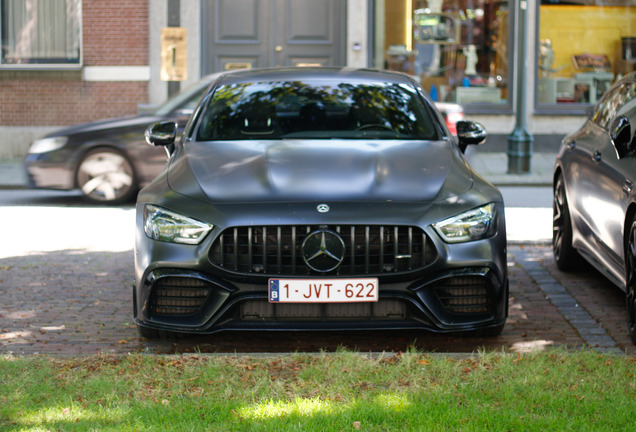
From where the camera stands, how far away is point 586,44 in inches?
755

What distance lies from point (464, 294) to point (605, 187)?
1636mm

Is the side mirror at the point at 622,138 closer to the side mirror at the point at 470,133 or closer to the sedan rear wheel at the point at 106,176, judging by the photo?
the side mirror at the point at 470,133

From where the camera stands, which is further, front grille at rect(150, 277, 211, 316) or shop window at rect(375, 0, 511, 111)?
shop window at rect(375, 0, 511, 111)

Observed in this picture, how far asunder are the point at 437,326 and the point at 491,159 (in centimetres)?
1277

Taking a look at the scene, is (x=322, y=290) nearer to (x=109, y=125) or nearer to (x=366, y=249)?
(x=366, y=249)

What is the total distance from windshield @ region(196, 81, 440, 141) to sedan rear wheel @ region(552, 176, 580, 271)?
1.59 m

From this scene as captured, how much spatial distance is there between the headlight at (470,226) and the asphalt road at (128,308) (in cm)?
60

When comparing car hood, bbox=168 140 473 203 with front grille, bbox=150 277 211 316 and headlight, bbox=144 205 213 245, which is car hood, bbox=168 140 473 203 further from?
front grille, bbox=150 277 211 316

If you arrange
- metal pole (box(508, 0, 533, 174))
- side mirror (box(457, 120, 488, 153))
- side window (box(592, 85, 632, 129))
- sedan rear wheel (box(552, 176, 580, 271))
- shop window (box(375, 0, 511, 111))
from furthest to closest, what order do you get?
1. shop window (box(375, 0, 511, 111))
2. metal pole (box(508, 0, 533, 174))
3. sedan rear wheel (box(552, 176, 580, 271))
4. side window (box(592, 85, 632, 129))
5. side mirror (box(457, 120, 488, 153))

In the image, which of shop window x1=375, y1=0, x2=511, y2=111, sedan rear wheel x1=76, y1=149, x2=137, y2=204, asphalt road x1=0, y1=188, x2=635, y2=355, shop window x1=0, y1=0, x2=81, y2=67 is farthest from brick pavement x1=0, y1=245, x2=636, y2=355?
shop window x1=0, y1=0, x2=81, y2=67

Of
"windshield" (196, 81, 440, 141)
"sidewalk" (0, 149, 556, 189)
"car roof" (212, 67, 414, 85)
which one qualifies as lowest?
"sidewalk" (0, 149, 556, 189)

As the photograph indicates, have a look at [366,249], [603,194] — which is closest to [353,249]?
[366,249]

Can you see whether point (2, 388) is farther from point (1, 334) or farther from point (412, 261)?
point (412, 261)

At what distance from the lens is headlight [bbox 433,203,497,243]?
18.2 feet
